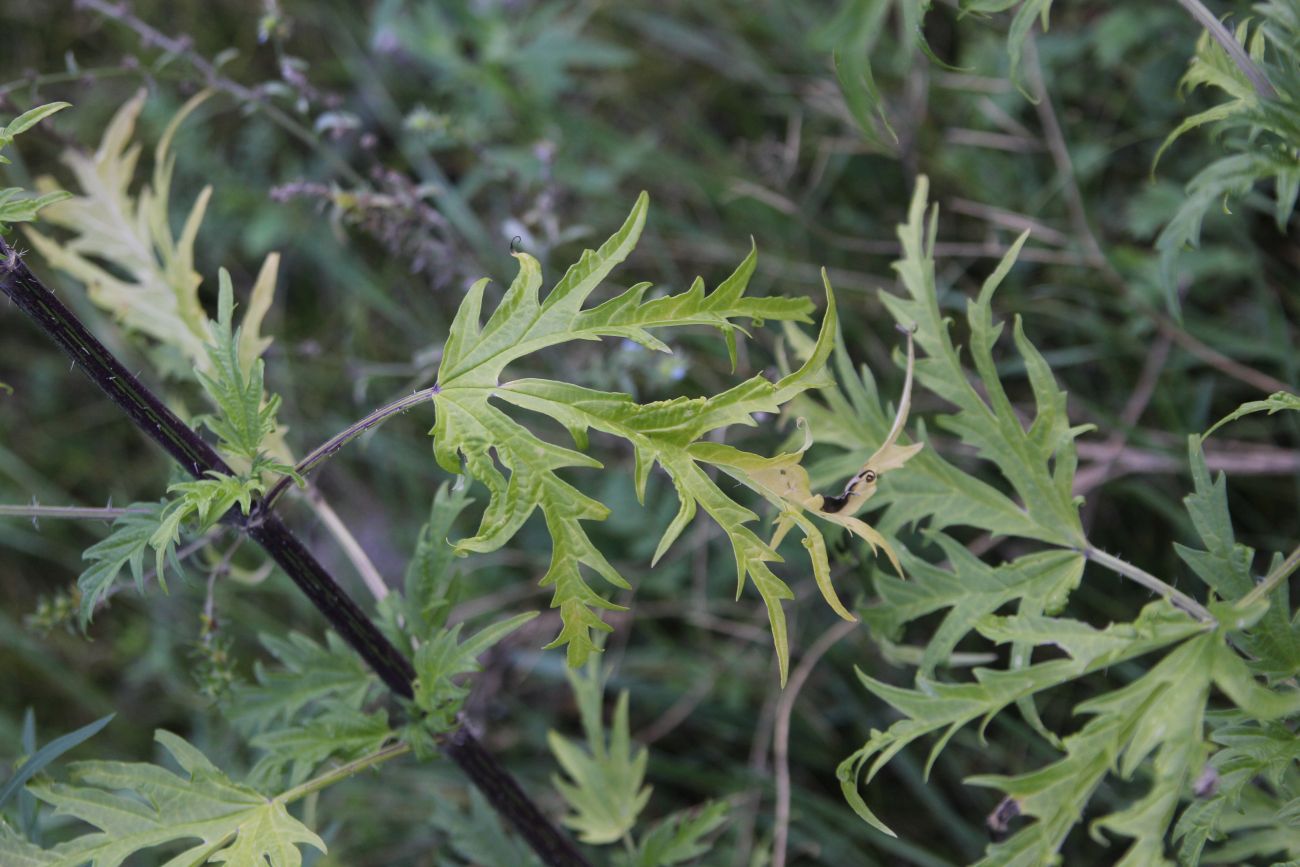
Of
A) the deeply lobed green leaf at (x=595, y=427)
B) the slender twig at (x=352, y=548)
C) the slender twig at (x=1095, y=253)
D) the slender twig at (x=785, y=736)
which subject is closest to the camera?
the deeply lobed green leaf at (x=595, y=427)

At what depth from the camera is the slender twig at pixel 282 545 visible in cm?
104

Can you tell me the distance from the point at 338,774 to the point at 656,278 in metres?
1.62

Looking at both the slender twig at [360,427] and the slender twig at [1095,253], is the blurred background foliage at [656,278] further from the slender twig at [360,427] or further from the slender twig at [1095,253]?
the slender twig at [360,427]

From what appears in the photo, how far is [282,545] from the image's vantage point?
1152 mm

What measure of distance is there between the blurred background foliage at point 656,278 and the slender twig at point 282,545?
0.57 metres

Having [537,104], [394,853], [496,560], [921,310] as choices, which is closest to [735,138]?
[537,104]

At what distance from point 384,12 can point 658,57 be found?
0.73m

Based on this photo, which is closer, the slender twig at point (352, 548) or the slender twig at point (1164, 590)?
the slender twig at point (1164, 590)

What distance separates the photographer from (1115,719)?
98 cm

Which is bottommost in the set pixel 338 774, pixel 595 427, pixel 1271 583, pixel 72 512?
pixel 1271 583

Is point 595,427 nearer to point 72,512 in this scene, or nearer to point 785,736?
point 72,512

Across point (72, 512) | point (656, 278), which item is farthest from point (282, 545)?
point (656, 278)

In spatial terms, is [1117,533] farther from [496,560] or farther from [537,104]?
[537,104]

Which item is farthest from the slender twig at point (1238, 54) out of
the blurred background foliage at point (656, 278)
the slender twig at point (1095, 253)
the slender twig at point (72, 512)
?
the slender twig at point (72, 512)
